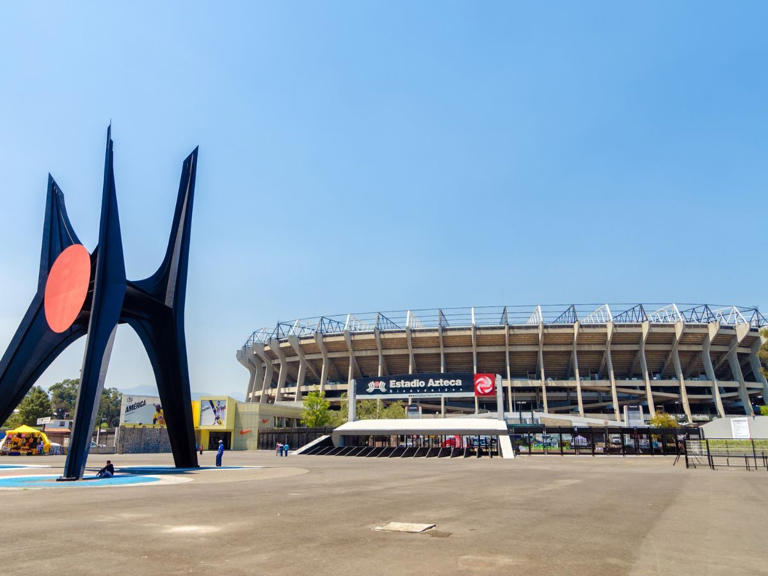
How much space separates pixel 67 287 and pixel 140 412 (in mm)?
50697

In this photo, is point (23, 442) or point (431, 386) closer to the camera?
point (23, 442)

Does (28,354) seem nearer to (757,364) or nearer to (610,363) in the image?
(610,363)

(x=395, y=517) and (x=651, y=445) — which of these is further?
(x=651, y=445)

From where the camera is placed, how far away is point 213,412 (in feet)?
223

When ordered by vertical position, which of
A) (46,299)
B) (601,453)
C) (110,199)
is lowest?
(601,453)

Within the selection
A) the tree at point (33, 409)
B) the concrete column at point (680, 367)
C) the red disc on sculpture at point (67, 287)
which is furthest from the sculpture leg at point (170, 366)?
the tree at point (33, 409)

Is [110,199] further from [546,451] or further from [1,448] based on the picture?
[546,451]

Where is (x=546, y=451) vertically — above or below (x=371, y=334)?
below

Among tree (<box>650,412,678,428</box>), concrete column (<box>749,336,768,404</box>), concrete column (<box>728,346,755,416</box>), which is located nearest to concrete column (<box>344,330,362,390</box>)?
tree (<box>650,412,678,428</box>)

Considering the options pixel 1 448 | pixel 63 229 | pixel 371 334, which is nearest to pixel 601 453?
pixel 371 334

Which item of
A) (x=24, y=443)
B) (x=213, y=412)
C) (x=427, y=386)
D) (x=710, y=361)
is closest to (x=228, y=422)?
(x=213, y=412)

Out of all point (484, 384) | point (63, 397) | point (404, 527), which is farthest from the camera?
point (63, 397)

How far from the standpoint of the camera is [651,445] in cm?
4788

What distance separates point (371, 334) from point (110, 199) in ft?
203
